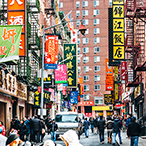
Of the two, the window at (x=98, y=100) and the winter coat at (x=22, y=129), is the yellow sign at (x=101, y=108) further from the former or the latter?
the winter coat at (x=22, y=129)

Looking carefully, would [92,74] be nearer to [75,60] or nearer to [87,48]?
[87,48]

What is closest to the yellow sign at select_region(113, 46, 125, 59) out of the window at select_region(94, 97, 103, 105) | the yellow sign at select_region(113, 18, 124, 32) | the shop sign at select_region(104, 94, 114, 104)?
the yellow sign at select_region(113, 18, 124, 32)

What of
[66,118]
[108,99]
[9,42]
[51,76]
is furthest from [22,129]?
[108,99]

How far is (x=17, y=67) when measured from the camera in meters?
31.0

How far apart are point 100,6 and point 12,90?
82.9 m

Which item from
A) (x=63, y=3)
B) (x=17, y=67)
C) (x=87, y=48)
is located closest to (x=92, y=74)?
(x=87, y=48)

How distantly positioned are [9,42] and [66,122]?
10.5m

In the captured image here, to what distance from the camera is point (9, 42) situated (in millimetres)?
17234

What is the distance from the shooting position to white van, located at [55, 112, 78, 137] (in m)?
25.9

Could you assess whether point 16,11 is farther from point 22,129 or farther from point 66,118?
point 66,118

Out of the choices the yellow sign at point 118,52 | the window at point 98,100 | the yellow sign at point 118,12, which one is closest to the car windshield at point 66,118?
the yellow sign at point 118,52

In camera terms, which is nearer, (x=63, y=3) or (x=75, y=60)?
(x=75, y=60)

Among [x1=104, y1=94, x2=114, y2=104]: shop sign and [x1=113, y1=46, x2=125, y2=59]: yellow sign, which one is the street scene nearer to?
[x1=113, y1=46, x2=125, y2=59]: yellow sign

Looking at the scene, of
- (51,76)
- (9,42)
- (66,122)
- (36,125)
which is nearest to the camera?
(9,42)
